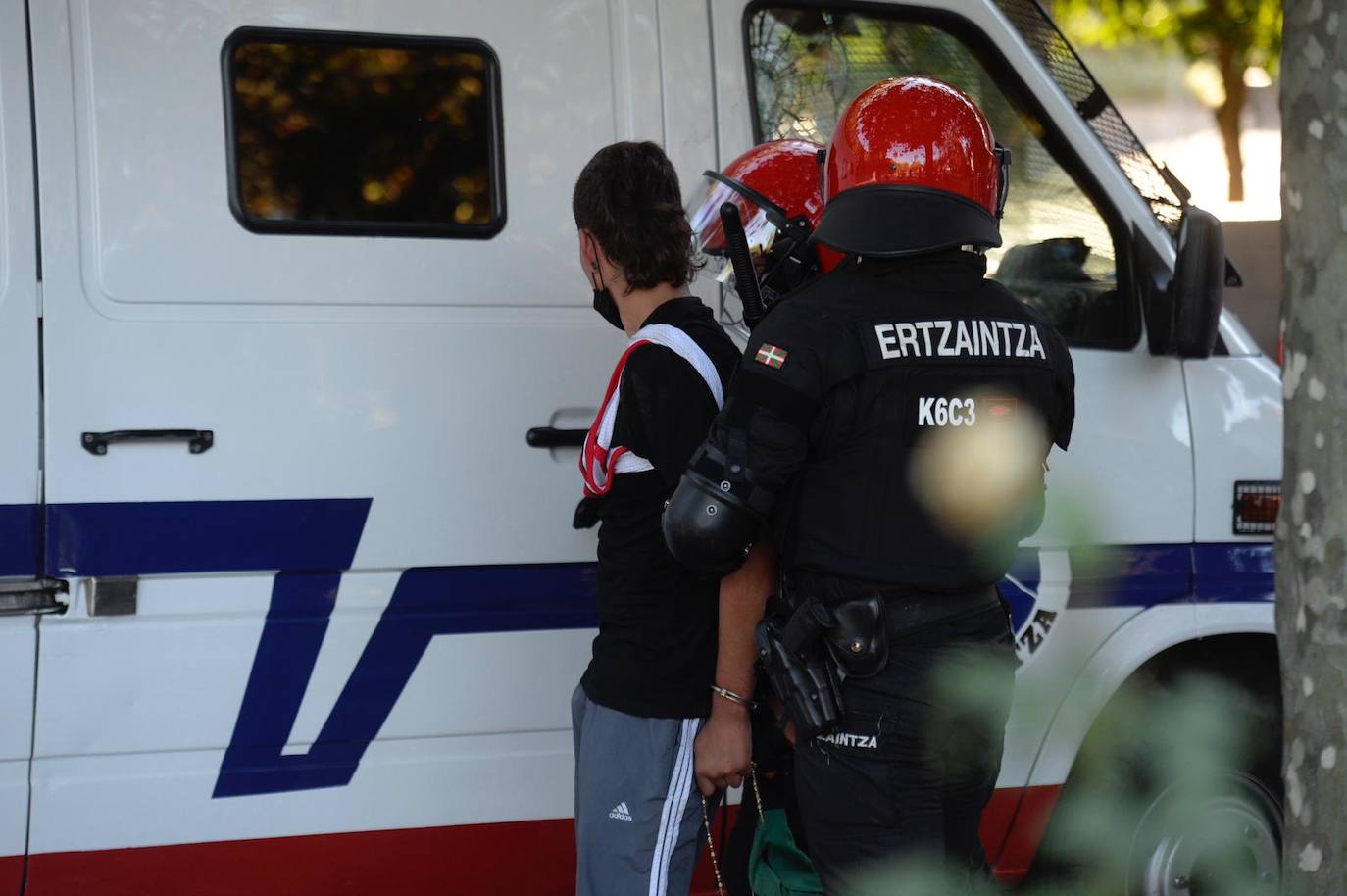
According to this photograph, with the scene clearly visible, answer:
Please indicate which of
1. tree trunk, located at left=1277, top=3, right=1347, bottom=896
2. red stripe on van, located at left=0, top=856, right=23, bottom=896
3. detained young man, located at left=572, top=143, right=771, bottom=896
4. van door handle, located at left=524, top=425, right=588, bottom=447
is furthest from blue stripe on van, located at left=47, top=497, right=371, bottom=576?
tree trunk, located at left=1277, top=3, right=1347, bottom=896

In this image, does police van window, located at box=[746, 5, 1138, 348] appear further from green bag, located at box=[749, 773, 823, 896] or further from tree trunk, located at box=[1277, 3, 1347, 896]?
green bag, located at box=[749, 773, 823, 896]

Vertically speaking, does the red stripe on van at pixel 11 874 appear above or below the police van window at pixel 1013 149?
below

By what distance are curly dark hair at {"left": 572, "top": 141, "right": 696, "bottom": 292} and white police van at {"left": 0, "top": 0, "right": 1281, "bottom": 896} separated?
57 cm

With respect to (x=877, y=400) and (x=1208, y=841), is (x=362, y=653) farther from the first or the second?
(x=1208, y=841)

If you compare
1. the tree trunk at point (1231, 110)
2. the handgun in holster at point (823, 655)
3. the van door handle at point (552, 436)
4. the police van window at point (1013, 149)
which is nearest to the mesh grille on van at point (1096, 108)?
the police van window at point (1013, 149)

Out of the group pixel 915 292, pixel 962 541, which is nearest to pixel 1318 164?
pixel 915 292

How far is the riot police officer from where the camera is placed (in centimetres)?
216

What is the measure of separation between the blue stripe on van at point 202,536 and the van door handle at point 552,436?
0.35 meters

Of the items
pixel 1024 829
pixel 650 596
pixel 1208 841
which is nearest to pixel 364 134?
pixel 650 596

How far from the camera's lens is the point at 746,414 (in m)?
2.14

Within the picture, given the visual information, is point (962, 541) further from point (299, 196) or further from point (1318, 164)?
point (299, 196)

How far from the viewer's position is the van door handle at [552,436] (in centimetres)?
295

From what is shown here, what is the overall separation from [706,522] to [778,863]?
67 centimetres

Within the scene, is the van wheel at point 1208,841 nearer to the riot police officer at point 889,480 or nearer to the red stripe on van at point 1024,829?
the red stripe on van at point 1024,829
